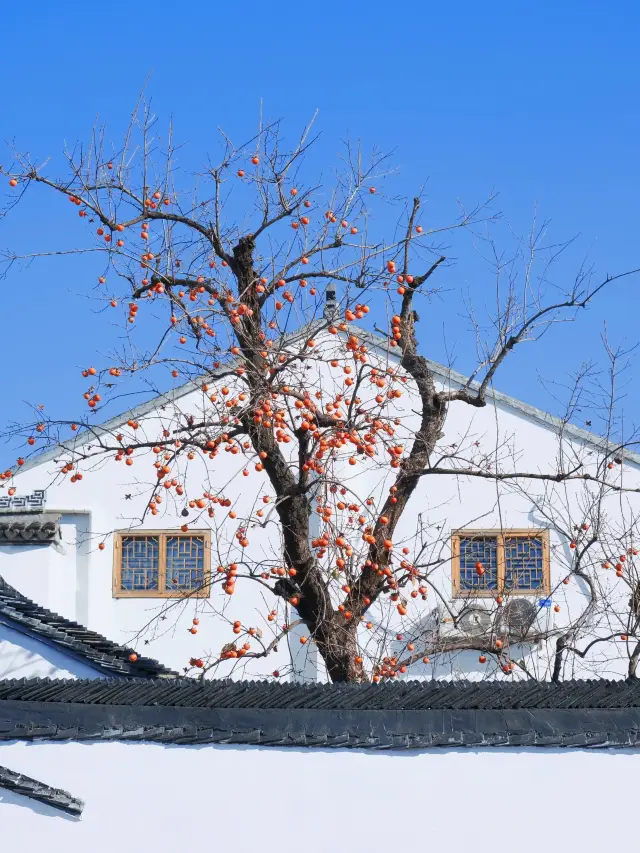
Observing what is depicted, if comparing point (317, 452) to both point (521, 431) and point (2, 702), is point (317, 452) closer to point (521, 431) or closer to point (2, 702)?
point (2, 702)

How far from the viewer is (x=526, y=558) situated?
15.3 metres

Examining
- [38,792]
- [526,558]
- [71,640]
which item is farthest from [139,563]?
[38,792]

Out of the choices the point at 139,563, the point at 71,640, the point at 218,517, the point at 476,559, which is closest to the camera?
the point at 71,640

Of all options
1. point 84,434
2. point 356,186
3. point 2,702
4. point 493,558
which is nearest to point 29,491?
point 84,434

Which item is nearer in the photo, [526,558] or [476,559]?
[476,559]

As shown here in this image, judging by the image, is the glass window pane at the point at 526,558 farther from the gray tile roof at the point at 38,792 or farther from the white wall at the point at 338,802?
the gray tile roof at the point at 38,792

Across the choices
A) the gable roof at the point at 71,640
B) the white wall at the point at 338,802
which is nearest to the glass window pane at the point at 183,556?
the gable roof at the point at 71,640

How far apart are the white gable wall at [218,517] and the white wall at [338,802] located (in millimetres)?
Result: 9480

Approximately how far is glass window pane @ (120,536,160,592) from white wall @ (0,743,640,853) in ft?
34.1

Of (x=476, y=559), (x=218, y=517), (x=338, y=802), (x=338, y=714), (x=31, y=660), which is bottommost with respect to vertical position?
(x=338, y=802)

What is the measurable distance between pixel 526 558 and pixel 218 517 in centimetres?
400

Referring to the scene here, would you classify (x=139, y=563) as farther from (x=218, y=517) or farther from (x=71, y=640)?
(x=71, y=640)

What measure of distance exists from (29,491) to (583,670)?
7674 mm

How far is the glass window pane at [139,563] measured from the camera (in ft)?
53.4
